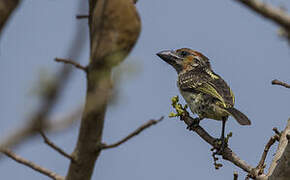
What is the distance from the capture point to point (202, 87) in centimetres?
643

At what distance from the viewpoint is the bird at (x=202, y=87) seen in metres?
5.82

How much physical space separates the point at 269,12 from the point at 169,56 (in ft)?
19.5

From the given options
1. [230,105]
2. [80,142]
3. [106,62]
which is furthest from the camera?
[230,105]

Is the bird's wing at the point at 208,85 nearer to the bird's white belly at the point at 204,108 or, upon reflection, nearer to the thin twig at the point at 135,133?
the bird's white belly at the point at 204,108

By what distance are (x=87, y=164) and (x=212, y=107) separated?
11.9 feet

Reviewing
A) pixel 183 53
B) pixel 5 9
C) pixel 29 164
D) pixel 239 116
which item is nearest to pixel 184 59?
pixel 183 53

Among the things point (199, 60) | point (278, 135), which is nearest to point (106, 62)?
point (278, 135)

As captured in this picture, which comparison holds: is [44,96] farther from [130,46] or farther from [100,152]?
[100,152]

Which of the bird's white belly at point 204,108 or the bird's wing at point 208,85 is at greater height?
the bird's wing at point 208,85

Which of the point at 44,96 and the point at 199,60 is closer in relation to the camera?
the point at 44,96

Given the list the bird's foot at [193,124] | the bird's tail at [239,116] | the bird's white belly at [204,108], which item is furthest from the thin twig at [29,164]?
the bird's white belly at [204,108]

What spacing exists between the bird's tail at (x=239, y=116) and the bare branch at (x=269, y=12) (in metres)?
3.80

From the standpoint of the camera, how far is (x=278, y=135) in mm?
4422

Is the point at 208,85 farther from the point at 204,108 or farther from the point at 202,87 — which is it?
the point at 204,108
